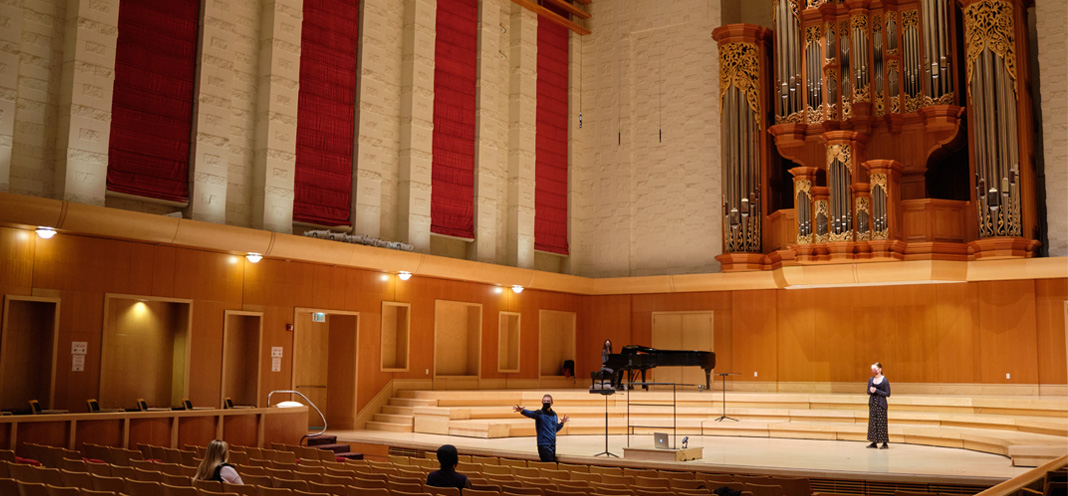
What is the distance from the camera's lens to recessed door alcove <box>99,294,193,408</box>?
1287 centimetres

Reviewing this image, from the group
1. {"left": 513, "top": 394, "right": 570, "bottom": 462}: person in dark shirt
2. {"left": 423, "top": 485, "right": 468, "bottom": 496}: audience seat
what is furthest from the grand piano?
{"left": 423, "top": 485, "right": 468, "bottom": 496}: audience seat

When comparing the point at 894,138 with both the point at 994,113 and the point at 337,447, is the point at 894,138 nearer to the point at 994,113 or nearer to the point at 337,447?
the point at 994,113

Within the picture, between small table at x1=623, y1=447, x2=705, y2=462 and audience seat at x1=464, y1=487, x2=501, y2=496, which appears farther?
small table at x1=623, y1=447, x2=705, y2=462

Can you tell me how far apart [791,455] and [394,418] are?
6.53 meters

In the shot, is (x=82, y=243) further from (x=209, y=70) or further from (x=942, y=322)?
(x=942, y=322)

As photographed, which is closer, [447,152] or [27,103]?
[27,103]

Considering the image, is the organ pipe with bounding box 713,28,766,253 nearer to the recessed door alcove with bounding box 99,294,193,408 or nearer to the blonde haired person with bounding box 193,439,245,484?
the recessed door alcove with bounding box 99,294,193,408

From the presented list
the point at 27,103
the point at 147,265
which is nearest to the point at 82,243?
the point at 147,265

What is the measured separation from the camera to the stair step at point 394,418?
15.3 m

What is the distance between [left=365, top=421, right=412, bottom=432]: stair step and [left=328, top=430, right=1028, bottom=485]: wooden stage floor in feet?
1.23

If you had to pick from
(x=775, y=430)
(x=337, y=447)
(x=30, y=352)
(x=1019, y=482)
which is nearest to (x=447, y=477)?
(x=1019, y=482)

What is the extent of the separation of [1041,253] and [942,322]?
6.42 ft

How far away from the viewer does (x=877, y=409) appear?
13.1 m

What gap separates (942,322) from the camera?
660 inches
